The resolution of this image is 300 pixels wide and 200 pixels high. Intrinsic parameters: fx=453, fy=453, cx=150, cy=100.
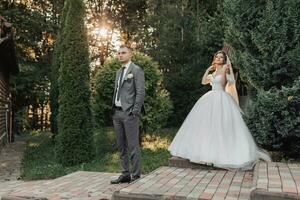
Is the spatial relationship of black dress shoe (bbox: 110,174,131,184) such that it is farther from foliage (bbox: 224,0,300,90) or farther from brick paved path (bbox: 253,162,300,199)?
foliage (bbox: 224,0,300,90)

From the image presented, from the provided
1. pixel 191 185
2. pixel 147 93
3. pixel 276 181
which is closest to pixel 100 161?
pixel 147 93

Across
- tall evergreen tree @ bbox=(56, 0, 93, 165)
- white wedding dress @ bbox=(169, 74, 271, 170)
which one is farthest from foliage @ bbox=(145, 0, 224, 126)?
white wedding dress @ bbox=(169, 74, 271, 170)

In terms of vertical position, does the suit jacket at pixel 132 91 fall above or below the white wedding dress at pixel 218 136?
above

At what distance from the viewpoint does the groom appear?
20.3 ft

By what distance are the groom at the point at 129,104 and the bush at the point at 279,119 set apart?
2181 mm

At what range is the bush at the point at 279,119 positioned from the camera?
7.09 meters

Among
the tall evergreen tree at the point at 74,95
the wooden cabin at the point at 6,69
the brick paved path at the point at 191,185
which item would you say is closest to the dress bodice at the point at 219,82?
the brick paved path at the point at 191,185

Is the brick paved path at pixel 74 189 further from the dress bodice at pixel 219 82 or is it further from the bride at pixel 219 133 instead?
the dress bodice at pixel 219 82

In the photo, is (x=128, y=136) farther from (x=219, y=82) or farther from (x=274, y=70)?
(x=274, y=70)

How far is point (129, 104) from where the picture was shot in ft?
20.4

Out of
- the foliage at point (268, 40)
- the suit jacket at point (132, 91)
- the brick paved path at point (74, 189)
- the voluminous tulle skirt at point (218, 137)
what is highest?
the foliage at point (268, 40)

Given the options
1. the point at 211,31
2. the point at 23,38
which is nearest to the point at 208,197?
the point at 211,31

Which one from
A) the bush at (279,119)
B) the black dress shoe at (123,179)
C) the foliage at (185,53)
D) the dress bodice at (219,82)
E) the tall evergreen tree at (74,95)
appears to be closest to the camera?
the black dress shoe at (123,179)

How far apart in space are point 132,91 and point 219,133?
1734 mm
